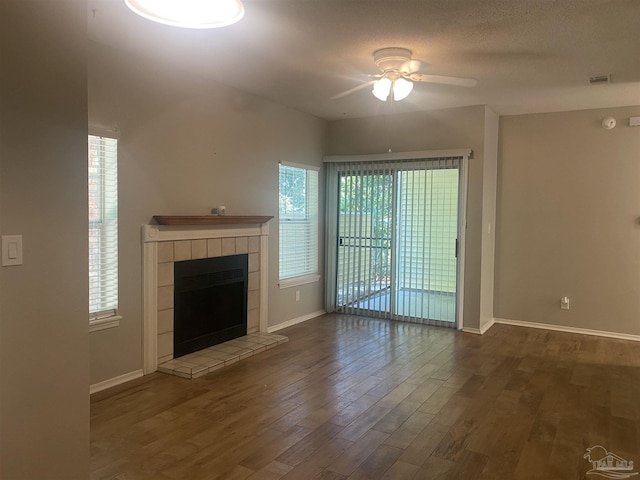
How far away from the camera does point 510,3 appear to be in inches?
106

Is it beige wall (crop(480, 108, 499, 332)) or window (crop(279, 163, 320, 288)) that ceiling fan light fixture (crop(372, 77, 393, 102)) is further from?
beige wall (crop(480, 108, 499, 332))

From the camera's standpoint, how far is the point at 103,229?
353cm

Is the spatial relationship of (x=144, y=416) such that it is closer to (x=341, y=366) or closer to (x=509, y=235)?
(x=341, y=366)

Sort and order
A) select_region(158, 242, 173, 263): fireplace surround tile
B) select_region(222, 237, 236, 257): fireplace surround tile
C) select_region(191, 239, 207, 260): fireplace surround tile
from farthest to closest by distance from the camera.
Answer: select_region(222, 237, 236, 257): fireplace surround tile
select_region(191, 239, 207, 260): fireplace surround tile
select_region(158, 242, 173, 263): fireplace surround tile

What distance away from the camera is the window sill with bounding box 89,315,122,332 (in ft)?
11.4

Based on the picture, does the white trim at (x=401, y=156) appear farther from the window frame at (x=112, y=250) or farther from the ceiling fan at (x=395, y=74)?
the window frame at (x=112, y=250)

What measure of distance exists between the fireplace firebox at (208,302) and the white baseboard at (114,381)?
40 cm

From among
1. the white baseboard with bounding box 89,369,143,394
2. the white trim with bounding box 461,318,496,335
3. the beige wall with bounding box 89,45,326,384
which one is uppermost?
the beige wall with bounding box 89,45,326,384

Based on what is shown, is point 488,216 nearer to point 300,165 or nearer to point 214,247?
point 300,165

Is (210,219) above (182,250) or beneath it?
above

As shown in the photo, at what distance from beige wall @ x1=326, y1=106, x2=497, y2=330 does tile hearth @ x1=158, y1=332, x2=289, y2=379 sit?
221cm

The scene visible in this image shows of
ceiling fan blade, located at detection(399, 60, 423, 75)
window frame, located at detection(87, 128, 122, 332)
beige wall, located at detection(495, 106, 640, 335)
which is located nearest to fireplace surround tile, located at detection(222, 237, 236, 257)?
window frame, located at detection(87, 128, 122, 332)

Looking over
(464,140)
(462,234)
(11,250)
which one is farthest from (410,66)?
(11,250)

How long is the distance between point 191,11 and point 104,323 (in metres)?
2.30
